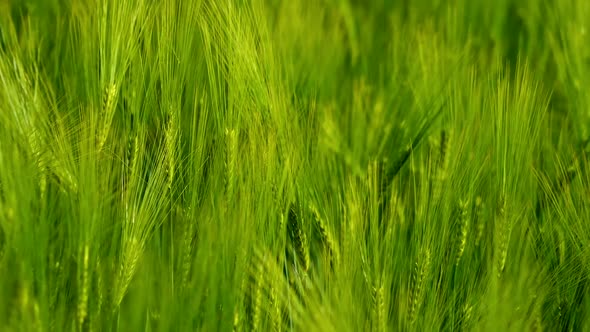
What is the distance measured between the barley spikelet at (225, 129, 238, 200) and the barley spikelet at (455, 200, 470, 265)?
0.27 metres

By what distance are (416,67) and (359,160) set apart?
0.67 feet

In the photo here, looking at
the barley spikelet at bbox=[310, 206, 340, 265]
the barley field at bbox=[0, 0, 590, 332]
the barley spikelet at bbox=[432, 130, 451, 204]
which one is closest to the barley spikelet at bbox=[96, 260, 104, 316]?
the barley field at bbox=[0, 0, 590, 332]

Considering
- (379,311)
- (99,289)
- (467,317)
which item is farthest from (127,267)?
(467,317)

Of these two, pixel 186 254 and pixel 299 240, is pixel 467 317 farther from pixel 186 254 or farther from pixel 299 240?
pixel 186 254

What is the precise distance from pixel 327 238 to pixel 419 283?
12 cm

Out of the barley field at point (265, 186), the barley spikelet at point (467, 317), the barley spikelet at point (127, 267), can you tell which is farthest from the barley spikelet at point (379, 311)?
the barley spikelet at point (127, 267)

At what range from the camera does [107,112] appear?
1.09 m

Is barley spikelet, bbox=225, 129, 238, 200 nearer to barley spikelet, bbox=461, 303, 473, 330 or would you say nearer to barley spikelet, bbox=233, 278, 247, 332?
barley spikelet, bbox=233, 278, 247, 332

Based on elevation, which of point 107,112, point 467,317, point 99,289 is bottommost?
point 467,317

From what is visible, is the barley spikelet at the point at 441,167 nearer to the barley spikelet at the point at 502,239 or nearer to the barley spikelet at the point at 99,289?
the barley spikelet at the point at 502,239

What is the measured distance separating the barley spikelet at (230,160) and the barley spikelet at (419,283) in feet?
0.73

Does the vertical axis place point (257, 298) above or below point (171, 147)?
below

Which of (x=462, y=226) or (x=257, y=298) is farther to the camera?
(x=462, y=226)

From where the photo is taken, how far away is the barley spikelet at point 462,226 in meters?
1.07
